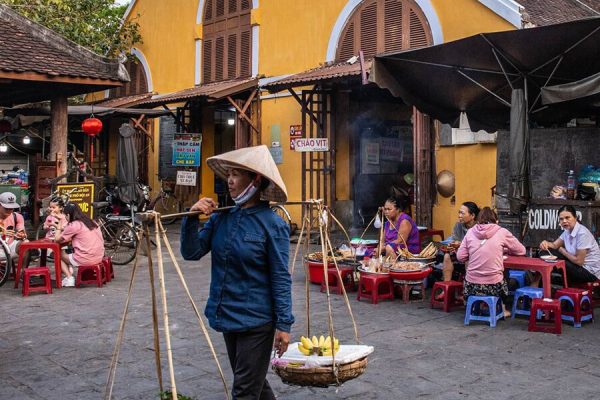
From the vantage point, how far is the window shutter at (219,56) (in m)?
17.2

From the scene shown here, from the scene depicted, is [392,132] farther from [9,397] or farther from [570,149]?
[9,397]

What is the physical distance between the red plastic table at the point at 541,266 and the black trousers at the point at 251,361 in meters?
4.10

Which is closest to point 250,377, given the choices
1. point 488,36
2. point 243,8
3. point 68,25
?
Result: point 488,36

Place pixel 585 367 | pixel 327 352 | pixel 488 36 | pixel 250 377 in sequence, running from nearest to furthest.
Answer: pixel 250 377 < pixel 327 352 < pixel 585 367 < pixel 488 36

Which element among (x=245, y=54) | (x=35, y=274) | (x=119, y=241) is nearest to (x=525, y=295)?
(x=35, y=274)

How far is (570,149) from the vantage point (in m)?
9.30

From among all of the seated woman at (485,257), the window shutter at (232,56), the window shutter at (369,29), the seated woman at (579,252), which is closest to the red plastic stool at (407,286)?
the seated woman at (485,257)

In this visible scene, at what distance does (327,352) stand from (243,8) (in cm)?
1380

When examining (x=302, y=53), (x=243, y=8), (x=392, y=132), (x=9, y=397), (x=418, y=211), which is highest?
(x=243, y=8)

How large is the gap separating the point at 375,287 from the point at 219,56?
11071 millimetres

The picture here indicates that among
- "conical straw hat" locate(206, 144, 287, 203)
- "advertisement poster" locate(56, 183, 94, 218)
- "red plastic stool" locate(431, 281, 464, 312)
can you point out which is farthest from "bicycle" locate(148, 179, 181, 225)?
"conical straw hat" locate(206, 144, 287, 203)

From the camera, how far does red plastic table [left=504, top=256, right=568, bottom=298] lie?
6676 millimetres

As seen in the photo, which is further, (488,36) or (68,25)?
(68,25)

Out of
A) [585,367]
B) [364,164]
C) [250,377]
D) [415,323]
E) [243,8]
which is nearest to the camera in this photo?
[250,377]
